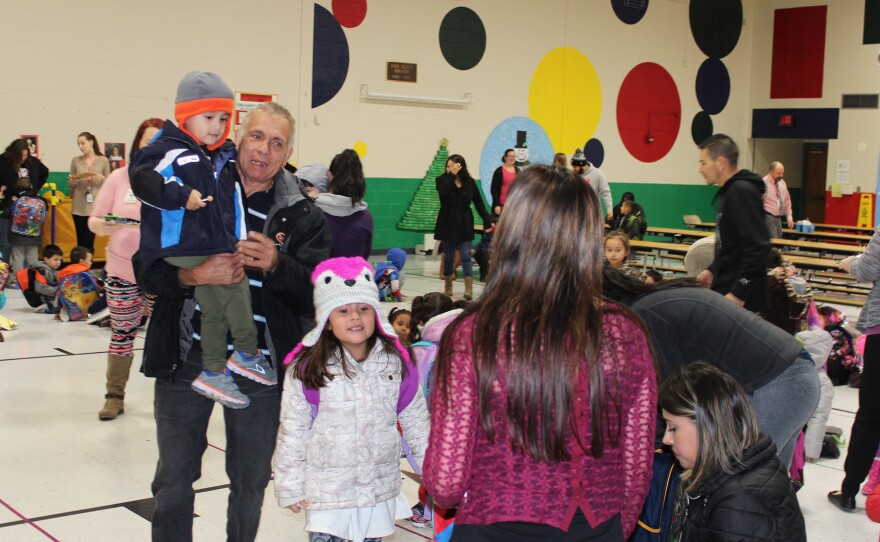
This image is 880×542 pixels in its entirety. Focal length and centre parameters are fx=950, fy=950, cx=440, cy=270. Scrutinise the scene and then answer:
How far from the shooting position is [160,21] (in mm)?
12562

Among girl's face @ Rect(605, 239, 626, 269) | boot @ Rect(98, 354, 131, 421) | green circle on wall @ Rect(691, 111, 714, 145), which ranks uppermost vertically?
green circle on wall @ Rect(691, 111, 714, 145)

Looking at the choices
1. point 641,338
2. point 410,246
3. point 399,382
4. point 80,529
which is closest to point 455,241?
point 410,246

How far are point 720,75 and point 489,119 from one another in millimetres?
6597

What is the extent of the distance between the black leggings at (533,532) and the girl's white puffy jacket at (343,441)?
930mm

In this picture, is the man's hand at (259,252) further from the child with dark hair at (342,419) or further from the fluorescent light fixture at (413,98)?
the fluorescent light fixture at (413,98)

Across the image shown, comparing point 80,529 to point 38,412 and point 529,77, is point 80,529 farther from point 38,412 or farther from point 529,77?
point 529,77

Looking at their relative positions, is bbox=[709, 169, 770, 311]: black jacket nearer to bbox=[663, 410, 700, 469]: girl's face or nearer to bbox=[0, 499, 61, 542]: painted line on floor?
bbox=[663, 410, 700, 469]: girl's face

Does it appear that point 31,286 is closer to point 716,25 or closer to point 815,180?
point 716,25

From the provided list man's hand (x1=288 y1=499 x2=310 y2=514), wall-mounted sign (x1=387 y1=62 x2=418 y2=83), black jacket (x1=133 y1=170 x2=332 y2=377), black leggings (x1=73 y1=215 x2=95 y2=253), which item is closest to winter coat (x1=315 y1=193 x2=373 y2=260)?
black jacket (x1=133 y1=170 x2=332 y2=377)

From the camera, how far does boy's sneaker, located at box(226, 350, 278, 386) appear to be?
2730 millimetres

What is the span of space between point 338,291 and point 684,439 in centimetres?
106

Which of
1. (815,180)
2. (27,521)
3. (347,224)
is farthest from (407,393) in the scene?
(815,180)

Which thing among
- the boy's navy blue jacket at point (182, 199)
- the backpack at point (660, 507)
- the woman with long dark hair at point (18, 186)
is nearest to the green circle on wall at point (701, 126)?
the woman with long dark hair at point (18, 186)

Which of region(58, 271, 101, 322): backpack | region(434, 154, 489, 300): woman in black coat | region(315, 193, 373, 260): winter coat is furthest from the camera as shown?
region(434, 154, 489, 300): woman in black coat
